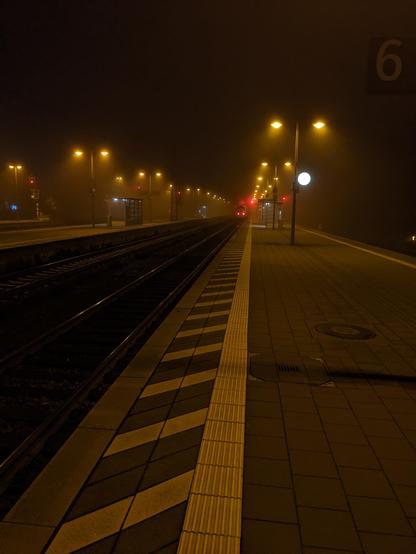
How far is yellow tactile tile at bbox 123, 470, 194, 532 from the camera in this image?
327 cm

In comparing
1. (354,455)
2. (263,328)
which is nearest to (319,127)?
(263,328)

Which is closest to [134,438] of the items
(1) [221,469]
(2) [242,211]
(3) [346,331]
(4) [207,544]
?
(1) [221,469]

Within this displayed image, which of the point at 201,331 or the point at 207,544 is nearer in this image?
the point at 207,544

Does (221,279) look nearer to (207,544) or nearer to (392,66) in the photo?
(392,66)

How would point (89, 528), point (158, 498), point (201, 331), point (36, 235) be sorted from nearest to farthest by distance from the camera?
point (89, 528) → point (158, 498) → point (201, 331) → point (36, 235)

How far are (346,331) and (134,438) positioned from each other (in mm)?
5012

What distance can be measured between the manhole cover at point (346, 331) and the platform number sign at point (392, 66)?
148 inches

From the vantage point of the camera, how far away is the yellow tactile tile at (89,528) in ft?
9.66

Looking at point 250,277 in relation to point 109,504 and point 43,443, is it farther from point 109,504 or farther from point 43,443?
point 109,504

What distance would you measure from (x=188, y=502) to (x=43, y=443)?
175cm

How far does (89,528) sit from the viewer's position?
10.2ft

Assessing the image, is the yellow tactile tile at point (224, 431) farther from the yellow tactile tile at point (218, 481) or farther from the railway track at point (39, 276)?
the railway track at point (39, 276)

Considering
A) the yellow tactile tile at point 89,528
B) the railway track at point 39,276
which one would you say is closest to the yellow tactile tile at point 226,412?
the yellow tactile tile at point 89,528

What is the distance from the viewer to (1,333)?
8.93 meters
